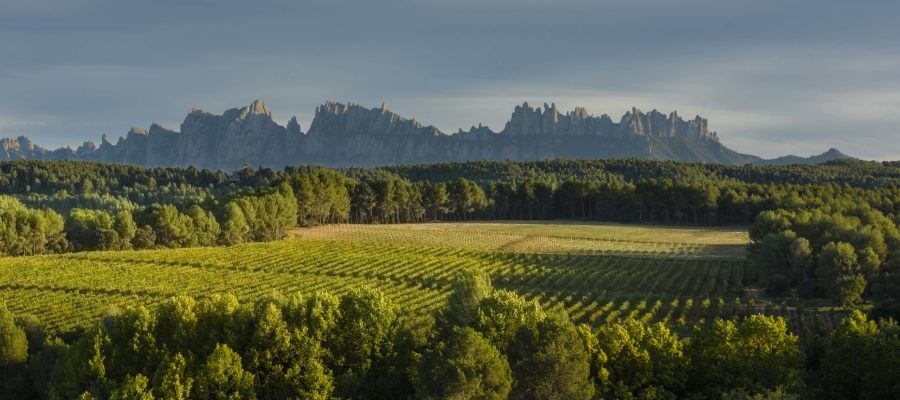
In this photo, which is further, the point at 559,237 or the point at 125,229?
the point at 559,237

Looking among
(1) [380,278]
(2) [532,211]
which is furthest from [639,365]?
(2) [532,211]

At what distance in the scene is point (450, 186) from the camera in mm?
157750

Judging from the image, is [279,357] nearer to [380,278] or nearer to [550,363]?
[550,363]

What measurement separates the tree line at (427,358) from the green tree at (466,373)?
63mm

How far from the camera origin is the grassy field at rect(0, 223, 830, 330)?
58750 mm

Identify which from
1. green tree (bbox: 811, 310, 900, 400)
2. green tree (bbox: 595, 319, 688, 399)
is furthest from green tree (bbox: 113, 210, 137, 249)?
green tree (bbox: 811, 310, 900, 400)

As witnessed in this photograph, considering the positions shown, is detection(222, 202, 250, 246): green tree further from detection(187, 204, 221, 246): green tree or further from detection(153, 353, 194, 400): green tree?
detection(153, 353, 194, 400): green tree

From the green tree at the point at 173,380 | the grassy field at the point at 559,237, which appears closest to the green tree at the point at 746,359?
the green tree at the point at 173,380

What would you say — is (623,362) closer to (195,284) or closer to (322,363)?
(322,363)

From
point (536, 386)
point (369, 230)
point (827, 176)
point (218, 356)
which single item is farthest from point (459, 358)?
point (827, 176)

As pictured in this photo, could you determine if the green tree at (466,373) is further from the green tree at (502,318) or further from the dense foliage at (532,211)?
the dense foliage at (532,211)

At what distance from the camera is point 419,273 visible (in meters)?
76.9

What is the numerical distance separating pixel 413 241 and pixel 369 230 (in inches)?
822

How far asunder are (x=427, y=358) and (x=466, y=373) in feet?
8.37
